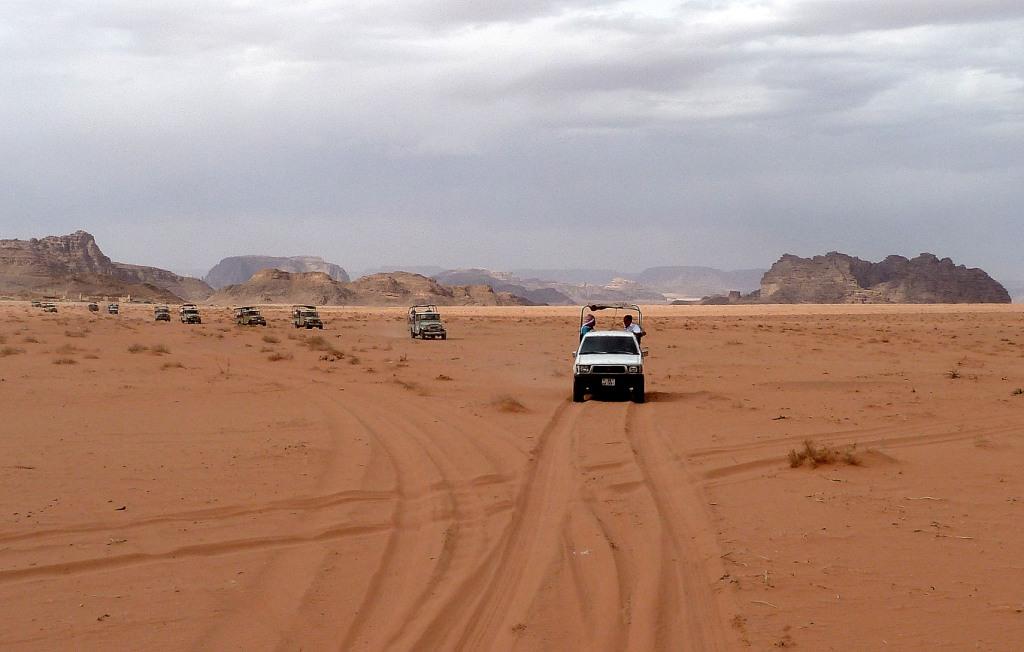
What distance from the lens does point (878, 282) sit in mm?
168875

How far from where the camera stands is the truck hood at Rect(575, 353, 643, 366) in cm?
1891

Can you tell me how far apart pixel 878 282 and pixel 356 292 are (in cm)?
9832

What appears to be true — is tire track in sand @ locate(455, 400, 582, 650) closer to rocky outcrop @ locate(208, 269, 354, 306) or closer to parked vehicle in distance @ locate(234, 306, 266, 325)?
parked vehicle in distance @ locate(234, 306, 266, 325)

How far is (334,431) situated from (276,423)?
128cm

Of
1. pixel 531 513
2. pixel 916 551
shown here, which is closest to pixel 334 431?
pixel 531 513

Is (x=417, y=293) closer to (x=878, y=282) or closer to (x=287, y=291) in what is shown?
(x=287, y=291)

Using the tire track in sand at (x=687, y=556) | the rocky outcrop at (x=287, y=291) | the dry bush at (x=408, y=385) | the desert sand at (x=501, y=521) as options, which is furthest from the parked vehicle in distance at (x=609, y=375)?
the rocky outcrop at (x=287, y=291)

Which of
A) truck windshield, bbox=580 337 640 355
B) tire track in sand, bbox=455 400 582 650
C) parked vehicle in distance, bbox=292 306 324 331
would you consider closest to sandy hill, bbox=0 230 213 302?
parked vehicle in distance, bbox=292 306 324 331

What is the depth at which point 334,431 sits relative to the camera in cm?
1471

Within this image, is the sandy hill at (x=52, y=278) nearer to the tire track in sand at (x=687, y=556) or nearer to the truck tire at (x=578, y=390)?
the truck tire at (x=578, y=390)

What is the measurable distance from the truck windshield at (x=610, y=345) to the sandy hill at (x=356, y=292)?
14600 centimetres

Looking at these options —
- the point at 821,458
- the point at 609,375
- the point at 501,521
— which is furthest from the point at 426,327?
the point at 501,521

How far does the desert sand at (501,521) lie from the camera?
6352mm

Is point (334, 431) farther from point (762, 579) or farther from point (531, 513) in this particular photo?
point (762, 579)
